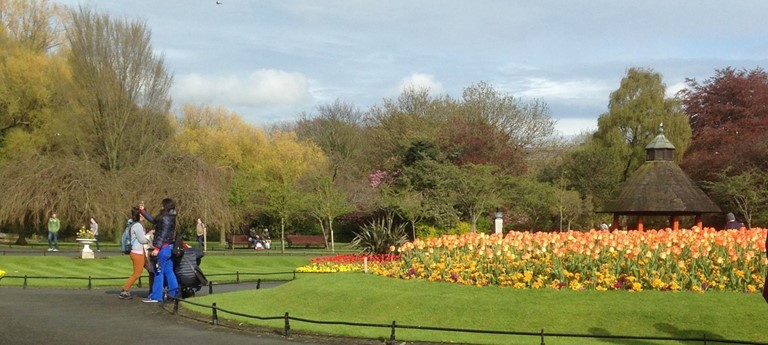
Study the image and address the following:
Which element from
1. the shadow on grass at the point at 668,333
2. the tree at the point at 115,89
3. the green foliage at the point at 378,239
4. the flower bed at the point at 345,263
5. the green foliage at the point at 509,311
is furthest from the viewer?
the tree at the point at 115,89

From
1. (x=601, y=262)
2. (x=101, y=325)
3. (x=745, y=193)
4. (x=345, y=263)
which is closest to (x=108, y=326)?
(x=101, y=325)

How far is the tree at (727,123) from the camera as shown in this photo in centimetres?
5294

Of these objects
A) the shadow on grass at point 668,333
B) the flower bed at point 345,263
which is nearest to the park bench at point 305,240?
the flower bed at point 345,263

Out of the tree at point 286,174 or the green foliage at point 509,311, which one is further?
the tree at point 286,174

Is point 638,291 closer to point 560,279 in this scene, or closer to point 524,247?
point 560,279

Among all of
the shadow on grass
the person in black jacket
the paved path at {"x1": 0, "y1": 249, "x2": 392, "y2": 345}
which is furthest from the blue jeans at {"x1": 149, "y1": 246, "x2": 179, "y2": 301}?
the shadow on grass

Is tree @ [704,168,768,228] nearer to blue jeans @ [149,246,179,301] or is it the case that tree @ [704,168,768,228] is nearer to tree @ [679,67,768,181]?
tree @ [679,67,768,181]

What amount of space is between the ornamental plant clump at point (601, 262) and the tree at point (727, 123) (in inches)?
1485

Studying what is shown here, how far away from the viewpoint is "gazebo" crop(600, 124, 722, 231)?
33.1 meters

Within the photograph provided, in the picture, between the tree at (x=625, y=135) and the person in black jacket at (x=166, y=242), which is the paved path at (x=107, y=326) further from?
the tree at (x=625, y=135)

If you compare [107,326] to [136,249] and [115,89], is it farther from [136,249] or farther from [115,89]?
[115,89]

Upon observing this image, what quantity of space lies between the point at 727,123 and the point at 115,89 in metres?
38.6

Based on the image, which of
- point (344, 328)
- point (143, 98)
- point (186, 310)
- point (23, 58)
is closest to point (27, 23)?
point (23, 58)

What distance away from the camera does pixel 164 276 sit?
60.4ft
